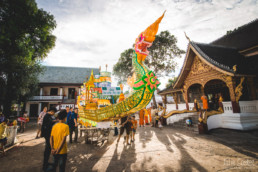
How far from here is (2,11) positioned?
7.08 meters

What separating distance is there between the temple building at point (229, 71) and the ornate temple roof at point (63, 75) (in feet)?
52.3

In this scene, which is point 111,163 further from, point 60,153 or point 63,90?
point 63,90

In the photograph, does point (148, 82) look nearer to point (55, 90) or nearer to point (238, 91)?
point (238, 91)

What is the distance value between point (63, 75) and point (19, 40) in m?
13.2

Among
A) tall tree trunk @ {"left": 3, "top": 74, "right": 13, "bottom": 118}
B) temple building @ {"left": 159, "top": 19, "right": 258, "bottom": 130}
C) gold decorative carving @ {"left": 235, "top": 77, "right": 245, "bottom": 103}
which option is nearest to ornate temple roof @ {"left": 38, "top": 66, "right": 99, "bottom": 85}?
tall tree trunk @ {"left": 3, "top": 74, "right": 13, "bottom": 118}

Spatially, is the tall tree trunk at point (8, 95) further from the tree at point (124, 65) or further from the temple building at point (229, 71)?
the temple building at point (229, 71)

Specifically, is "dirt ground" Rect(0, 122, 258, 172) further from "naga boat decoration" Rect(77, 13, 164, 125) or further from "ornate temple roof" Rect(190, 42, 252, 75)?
"ornate temple roof" Rect(190, 42, 252, 75)

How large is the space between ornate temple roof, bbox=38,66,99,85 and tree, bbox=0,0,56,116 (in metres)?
6.76

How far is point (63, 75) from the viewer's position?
20.8 meters

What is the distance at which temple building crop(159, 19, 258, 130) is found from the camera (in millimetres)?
6722

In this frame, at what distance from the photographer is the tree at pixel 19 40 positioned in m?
6.93

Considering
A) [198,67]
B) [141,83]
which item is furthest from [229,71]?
[141,83]

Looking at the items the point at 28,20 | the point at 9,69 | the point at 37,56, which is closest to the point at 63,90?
the point at 37,56

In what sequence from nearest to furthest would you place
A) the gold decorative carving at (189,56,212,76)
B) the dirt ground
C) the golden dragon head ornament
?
the dirt ground < the golden dragon head ornament < the gold decorative carving at (189,56,212,76)
